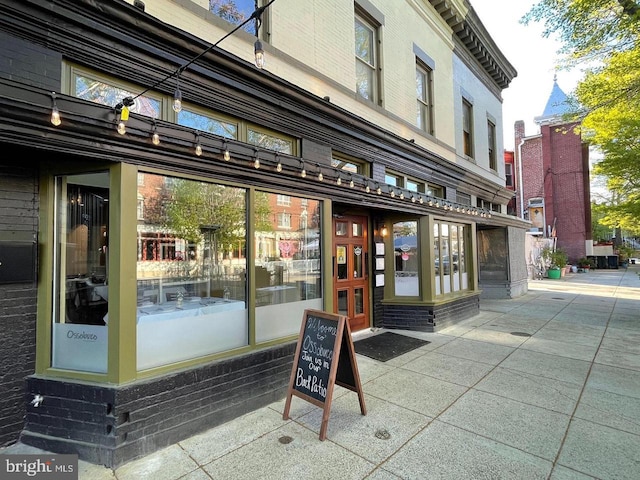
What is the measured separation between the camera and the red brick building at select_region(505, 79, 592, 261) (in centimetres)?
2659

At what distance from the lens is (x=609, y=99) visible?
27.0ft

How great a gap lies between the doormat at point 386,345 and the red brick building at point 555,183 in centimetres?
2486

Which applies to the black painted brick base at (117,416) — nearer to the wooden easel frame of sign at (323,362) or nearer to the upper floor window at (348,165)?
the wooden easel frame of sign at (323,362)

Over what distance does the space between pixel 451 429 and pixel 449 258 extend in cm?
554

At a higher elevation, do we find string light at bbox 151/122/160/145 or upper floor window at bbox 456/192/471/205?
upper floor window at bbox 456/192/471/205

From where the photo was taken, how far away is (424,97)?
905 cm

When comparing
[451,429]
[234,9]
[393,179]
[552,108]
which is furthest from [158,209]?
[552,108]

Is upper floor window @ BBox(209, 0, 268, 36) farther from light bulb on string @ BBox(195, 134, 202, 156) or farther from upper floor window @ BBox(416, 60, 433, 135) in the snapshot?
upper floor window @ BBox(416, 60, 433, 135)

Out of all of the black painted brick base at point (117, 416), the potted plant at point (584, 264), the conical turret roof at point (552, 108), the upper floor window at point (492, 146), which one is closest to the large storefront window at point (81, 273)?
the black painted brick base at point (117, 416)

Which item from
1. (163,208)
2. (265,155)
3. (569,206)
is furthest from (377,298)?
(569,206)

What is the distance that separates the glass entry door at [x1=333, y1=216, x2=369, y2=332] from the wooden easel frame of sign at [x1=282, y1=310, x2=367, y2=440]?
2.57m

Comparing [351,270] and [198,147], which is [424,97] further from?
[198,147]

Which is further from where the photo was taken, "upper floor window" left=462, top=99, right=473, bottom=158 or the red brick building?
the red brick building

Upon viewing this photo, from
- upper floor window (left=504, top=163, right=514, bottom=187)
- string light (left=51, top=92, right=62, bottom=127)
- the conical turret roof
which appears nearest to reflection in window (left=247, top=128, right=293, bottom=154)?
string light (left=51, top=92, right=62, bottom=127)
